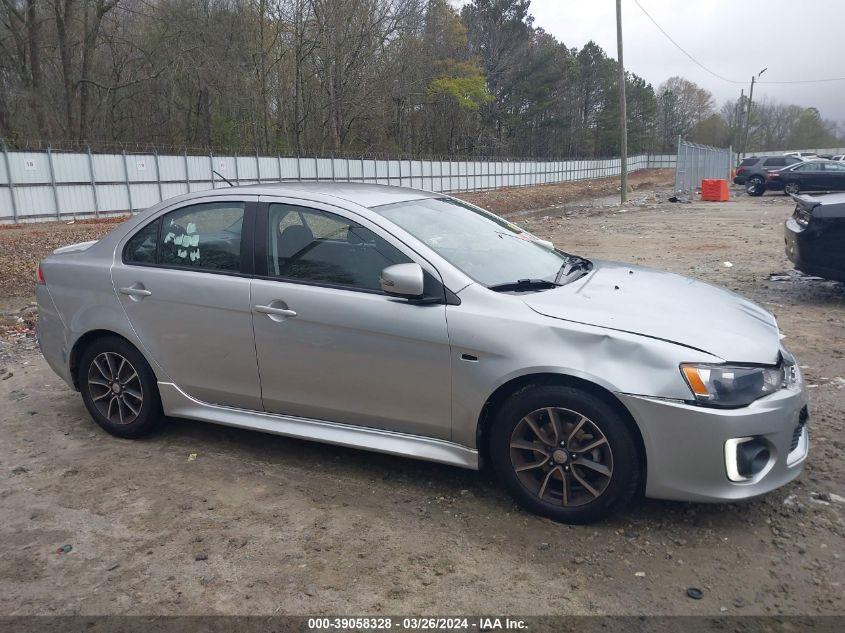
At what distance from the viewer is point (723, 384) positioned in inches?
122

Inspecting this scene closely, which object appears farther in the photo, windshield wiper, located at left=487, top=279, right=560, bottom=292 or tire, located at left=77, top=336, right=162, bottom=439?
tire, located at left=77, top=336, right=162, bottom=439

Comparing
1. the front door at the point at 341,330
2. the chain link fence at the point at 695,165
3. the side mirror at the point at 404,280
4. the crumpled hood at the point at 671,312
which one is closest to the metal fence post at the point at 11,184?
the front door at the point at 341,330

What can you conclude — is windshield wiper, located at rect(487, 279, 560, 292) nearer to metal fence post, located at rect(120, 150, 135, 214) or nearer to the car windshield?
the car windshield

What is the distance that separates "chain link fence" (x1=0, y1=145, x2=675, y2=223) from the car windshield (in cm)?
1002

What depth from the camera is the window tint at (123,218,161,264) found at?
4.46 m

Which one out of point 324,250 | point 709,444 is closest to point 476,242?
point 324,250

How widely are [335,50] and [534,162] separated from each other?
75.7 ft

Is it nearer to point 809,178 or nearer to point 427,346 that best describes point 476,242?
point 427,346

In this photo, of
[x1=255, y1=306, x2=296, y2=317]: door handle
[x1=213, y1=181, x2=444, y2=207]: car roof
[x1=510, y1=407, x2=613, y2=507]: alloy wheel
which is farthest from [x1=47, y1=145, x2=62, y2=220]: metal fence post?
[x1=510, y1=407, x2=613, y2=507]: alloy wheel

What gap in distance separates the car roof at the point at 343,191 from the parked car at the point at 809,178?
28293mm

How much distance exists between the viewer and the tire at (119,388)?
443 centimetres

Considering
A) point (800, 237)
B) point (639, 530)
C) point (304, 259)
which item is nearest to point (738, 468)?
point (639, 530)

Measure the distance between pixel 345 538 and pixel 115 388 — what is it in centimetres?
214

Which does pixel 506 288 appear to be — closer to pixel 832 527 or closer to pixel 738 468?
pixel 738 468
